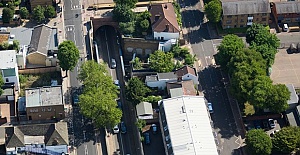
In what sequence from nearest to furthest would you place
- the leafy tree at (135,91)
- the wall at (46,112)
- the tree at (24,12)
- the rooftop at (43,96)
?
the rooftop at (43,96), the wall at (46,112), the leafy tree at (135,91), the tree at (24,12)

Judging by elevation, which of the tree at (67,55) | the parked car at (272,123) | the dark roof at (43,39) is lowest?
the parked car at (272,123)

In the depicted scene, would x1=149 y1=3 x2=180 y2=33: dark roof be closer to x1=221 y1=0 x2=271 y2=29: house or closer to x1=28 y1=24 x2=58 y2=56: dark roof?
x1=221 y1=0 x2=271 y2=29: house

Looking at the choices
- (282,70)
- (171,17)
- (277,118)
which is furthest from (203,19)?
(277,118)

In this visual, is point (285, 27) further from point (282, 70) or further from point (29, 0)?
point (29, 0)

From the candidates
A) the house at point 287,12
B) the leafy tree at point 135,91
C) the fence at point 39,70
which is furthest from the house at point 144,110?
the house at point 287,12

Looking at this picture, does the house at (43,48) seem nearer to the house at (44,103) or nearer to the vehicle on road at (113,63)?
the house at (44,103)

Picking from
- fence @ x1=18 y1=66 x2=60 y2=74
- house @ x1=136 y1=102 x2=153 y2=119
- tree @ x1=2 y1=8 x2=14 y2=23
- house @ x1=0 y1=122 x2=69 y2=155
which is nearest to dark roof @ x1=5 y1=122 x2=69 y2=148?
house @ x1=0 y1=122 x2=69 y2=155

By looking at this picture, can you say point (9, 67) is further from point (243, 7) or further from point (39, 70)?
point (243, 7)
